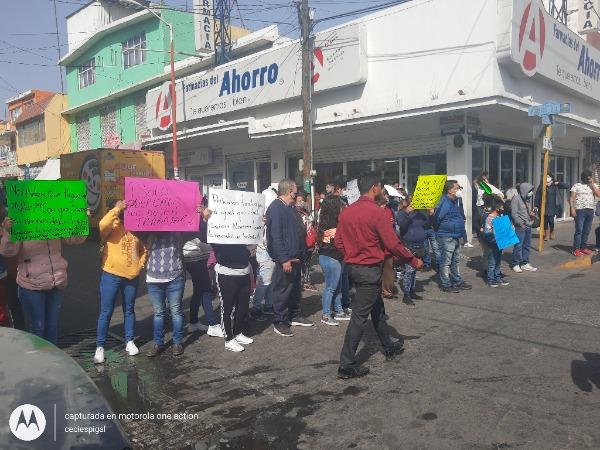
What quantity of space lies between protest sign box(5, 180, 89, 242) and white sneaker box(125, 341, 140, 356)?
1460 mm

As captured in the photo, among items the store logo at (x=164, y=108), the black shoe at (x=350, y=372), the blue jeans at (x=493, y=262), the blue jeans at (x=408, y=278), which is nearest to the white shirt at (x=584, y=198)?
the blue jeans at (x=493, y=262)

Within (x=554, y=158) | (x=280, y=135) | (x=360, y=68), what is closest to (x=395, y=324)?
(x=360, y=68)

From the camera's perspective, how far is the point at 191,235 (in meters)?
5.93

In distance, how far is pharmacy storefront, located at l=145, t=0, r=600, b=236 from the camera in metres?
11.6

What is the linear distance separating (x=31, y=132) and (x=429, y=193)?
3709 centimetres

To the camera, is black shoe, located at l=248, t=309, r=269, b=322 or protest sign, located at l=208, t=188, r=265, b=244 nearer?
protest sign, located at l=208, t=188, r=265, b=244

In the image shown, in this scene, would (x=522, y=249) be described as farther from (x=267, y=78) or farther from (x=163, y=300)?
(x=267, y=78)

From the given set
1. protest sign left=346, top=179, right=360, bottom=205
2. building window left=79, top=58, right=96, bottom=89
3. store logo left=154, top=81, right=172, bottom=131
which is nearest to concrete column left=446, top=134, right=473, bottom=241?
protest sign left=346, top=179, right=360, bottom=205

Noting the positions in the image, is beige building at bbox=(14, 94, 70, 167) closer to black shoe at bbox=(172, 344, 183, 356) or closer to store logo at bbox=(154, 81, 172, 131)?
store logo at bbox=(154, 81, 172, 131)

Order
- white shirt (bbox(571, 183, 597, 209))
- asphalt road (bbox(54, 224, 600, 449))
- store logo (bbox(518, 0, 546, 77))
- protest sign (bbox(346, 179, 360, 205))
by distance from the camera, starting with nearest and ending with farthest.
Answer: asphalt road (bbox(54, 224, 600, 449)), protest sign (bbox(346, 179, 360, 205)), white shirt (bbox(571, 183, 597, 209)), store logo (bbox(518, 0, 546, 77))

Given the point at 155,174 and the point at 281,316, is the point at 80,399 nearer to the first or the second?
the point at 281,316

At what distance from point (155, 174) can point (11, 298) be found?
1238cm

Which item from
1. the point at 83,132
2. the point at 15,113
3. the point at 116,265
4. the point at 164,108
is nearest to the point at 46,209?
the point at 116,265

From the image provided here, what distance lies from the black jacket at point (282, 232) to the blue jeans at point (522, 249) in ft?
18.2
